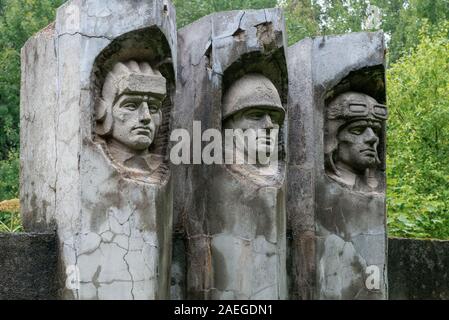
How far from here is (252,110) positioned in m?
6.61

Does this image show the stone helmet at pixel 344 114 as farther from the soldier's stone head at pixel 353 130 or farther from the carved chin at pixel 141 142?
the carved chin at pixel 141 142

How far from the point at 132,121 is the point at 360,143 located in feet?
7.38

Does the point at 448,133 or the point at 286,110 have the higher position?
the point at 448,133

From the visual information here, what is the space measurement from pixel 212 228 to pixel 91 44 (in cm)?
154

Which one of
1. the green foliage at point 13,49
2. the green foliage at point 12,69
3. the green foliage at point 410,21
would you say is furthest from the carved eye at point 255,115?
the green foliage at point 410,21

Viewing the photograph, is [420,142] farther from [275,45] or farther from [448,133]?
[275,45]

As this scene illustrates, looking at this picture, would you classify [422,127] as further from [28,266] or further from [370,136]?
[28,266]

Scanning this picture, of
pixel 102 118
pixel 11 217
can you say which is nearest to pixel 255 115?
pixel 102 118

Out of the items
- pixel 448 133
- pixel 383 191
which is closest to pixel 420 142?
pixel 448 133

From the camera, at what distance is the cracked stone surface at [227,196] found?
20.7ft

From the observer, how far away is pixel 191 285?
637 cm

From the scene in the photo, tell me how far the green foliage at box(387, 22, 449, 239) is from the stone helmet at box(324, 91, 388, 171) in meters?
4.85

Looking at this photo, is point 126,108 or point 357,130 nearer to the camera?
point 126,108

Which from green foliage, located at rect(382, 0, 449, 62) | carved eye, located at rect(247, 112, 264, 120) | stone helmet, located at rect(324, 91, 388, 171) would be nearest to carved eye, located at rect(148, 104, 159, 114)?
carved eye, located at rect(247, 112, 264, 120)
